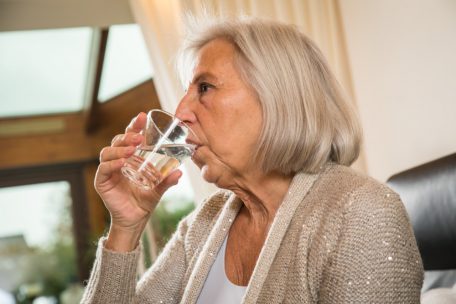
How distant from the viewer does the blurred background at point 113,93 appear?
2.18 meters

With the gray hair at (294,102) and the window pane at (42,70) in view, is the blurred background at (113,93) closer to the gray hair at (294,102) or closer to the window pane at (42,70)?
the window pane at (42,70)

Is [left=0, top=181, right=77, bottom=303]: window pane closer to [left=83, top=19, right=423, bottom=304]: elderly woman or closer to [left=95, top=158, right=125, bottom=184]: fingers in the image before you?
[left=83, top=19, right=423, bottom=304]: elderly woman

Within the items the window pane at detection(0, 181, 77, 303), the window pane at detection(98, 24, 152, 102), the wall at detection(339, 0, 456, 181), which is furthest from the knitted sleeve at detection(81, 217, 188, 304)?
the window pane at detection(0, 181, 77, 303)

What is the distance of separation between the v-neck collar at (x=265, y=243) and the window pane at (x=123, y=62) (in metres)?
3.06

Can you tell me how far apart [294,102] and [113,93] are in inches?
197

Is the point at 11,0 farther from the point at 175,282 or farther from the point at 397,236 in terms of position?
the point at 397,236

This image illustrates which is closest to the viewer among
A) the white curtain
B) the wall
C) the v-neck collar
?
the v-neck collar

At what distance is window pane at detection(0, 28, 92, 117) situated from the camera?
4.77 m

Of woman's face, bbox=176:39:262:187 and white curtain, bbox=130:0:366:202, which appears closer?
woman's face, bbox=176:39:262:187

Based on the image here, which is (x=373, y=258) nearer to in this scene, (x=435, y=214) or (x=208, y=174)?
(x=208, y=174)

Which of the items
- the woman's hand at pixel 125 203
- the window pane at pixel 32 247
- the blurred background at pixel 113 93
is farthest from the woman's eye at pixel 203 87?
the window pane at pixel 32 247

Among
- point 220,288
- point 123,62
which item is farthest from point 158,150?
point 123,62

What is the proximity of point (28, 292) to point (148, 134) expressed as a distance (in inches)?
236

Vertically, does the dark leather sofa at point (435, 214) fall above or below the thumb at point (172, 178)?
below
